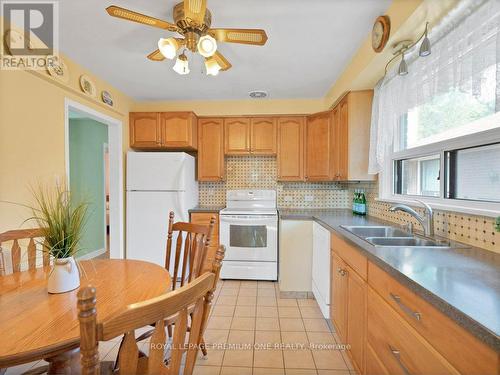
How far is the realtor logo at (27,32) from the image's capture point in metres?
1.57

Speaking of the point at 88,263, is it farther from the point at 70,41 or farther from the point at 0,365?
the point at 70,41

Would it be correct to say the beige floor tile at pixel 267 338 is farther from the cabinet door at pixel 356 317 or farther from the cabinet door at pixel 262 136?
the cabinet door at pixel 262 136

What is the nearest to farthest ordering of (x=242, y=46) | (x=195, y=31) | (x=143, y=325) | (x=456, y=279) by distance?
1. (x=143, y=325)
2. (x=456, y=279)
3. (x=195, y=31)
4. (x=242, y=46)

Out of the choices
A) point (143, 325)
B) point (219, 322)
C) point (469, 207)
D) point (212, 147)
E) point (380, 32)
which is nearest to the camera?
point (143, 325)

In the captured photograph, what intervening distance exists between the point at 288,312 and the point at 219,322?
0.66 meters

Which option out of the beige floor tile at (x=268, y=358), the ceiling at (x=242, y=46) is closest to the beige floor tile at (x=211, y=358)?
the beige floor tile at (x=268, y=358)

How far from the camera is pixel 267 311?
227cm

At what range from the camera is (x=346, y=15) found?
161cm

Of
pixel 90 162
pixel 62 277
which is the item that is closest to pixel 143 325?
pixel 62 277

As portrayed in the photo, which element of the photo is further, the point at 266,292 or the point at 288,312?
the point at 266,292

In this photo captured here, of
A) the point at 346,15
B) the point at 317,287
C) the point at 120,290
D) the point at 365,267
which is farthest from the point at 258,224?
the point at 346,15

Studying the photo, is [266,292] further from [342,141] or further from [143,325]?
[143,325]

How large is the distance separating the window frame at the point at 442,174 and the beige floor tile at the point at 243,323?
1.62 m

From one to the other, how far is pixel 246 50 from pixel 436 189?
1.87 m
